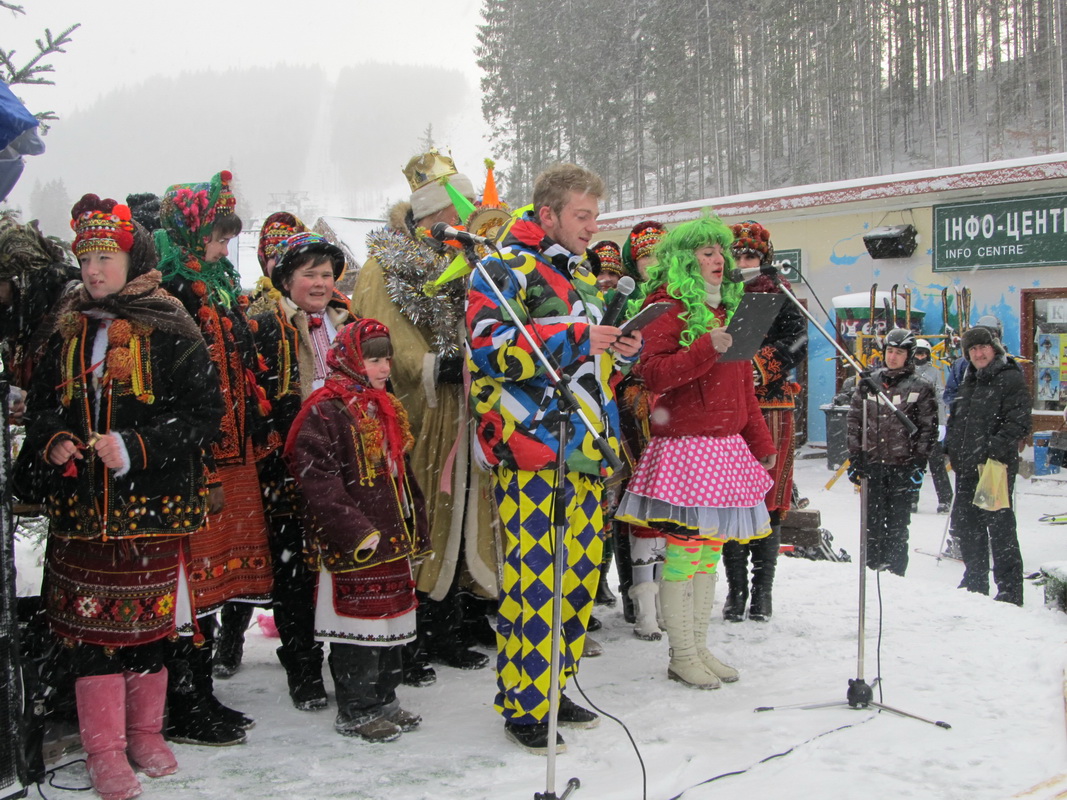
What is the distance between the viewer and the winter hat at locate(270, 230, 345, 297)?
371cm

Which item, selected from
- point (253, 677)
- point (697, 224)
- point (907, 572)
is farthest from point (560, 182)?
point (907, 572)

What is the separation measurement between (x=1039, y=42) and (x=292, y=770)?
128 ft

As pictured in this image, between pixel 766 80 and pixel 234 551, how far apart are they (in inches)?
1359

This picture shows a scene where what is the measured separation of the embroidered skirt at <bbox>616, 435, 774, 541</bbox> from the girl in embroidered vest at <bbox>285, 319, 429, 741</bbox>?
1056mm

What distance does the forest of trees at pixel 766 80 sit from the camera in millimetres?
32562

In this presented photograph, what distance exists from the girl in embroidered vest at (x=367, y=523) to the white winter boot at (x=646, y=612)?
1589mm

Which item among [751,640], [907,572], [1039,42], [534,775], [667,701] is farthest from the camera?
[1039,42]

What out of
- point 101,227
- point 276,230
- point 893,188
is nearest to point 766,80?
point 893,188

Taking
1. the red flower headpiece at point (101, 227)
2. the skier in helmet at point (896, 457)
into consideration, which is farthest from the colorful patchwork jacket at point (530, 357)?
the skier in helmet at point (896, 457)

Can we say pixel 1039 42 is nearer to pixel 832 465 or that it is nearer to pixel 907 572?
pixel 832 465

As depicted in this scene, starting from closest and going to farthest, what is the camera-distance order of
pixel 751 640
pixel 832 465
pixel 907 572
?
pixel 751 640
pixel 907 572
pixel 832 465

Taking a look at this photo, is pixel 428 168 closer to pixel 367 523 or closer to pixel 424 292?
pixel 424 292

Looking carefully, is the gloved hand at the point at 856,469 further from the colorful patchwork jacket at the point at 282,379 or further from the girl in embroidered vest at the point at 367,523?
the colorful patchwork jacket at the point at 282,379

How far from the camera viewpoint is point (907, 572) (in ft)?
24.1
